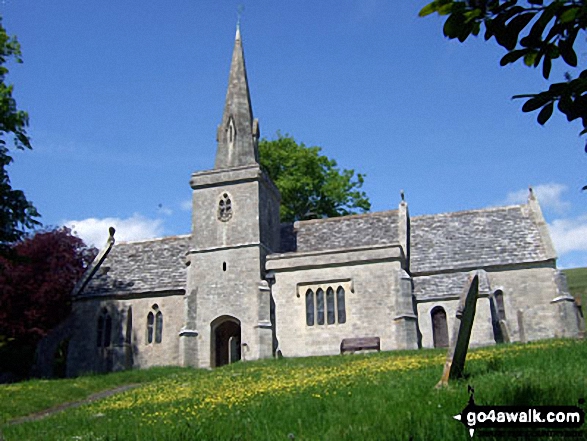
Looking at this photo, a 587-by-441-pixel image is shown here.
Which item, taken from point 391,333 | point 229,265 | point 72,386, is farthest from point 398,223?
point 72,386

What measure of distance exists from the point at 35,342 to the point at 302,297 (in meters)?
14.0

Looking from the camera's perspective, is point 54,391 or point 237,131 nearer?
point 54,391

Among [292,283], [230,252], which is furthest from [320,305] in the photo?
[230,252]

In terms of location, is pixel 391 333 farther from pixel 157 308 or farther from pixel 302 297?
pixel 157 308

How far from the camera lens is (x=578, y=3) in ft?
11.0

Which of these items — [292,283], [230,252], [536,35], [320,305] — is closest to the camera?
[536,35]

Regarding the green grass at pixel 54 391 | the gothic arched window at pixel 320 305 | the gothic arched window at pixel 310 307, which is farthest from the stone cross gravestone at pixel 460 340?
the gothic arched window at pixel 310 307

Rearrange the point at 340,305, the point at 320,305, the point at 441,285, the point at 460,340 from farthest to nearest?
the point at 441,285 < the point at 320,305 < the point at 340,305 < the point at 460,340

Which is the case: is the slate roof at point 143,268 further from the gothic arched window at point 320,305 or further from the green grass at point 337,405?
the green grass at point 337,405

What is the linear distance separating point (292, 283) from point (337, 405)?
18.3 m

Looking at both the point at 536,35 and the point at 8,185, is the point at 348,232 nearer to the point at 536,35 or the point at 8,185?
the point at 8,185

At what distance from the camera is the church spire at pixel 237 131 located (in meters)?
29.8

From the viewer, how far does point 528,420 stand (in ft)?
18.6

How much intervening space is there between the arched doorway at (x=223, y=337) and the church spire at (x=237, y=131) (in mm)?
7802
